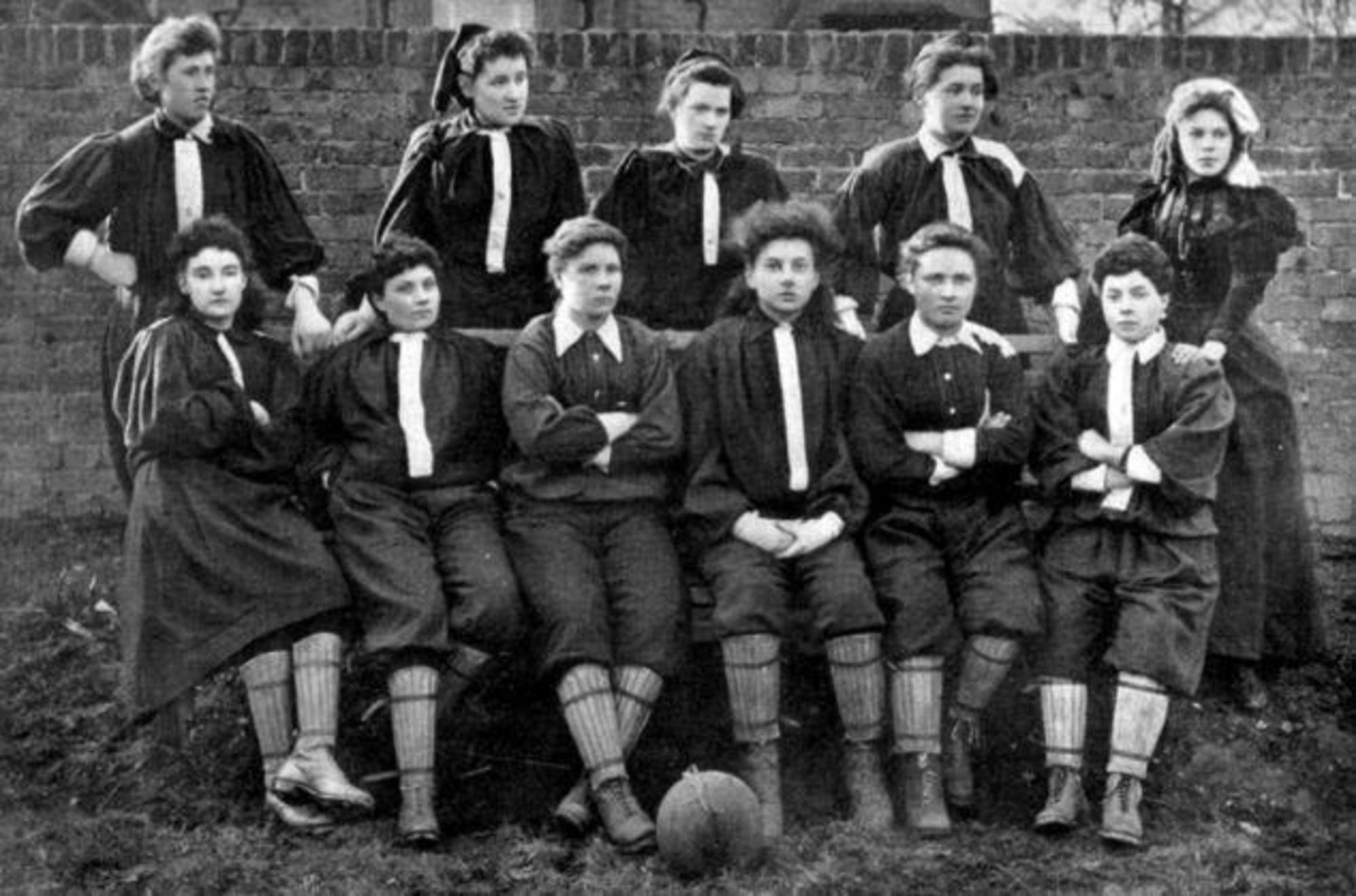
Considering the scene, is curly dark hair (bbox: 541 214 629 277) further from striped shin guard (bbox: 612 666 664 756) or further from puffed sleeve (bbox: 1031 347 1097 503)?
puffed sleeve (bbox: 1031 347 1097 503)

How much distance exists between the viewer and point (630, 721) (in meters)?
5.22

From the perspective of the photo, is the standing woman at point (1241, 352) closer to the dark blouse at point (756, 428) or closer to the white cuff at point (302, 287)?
the dark blouse at point (756, 428)

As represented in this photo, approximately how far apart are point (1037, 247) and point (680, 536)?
67.7 inches

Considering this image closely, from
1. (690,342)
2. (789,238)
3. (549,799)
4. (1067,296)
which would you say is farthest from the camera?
(1067,296)

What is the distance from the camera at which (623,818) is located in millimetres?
4988

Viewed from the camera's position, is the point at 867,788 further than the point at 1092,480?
No

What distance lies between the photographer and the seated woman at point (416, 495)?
16.8 feet

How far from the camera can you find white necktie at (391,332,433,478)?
5457 mm

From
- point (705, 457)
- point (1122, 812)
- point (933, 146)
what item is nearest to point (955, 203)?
point (933, 146)

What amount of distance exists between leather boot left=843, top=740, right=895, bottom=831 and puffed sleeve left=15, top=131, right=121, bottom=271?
301cm

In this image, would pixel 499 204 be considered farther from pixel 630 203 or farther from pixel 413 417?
pixel 413 417

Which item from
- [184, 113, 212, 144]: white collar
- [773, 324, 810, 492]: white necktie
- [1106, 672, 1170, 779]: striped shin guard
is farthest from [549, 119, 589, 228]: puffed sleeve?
[1106, 672, 1170, 779]: striped shin guard

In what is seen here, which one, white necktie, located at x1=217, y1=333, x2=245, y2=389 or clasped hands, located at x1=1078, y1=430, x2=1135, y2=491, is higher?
white necktie, located at x1=217, y1=333, x2=245, y2=389

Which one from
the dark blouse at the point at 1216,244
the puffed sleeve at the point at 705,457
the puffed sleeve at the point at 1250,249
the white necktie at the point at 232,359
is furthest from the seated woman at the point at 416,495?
Answer: the puffed sleeve at the point at 1250,249
